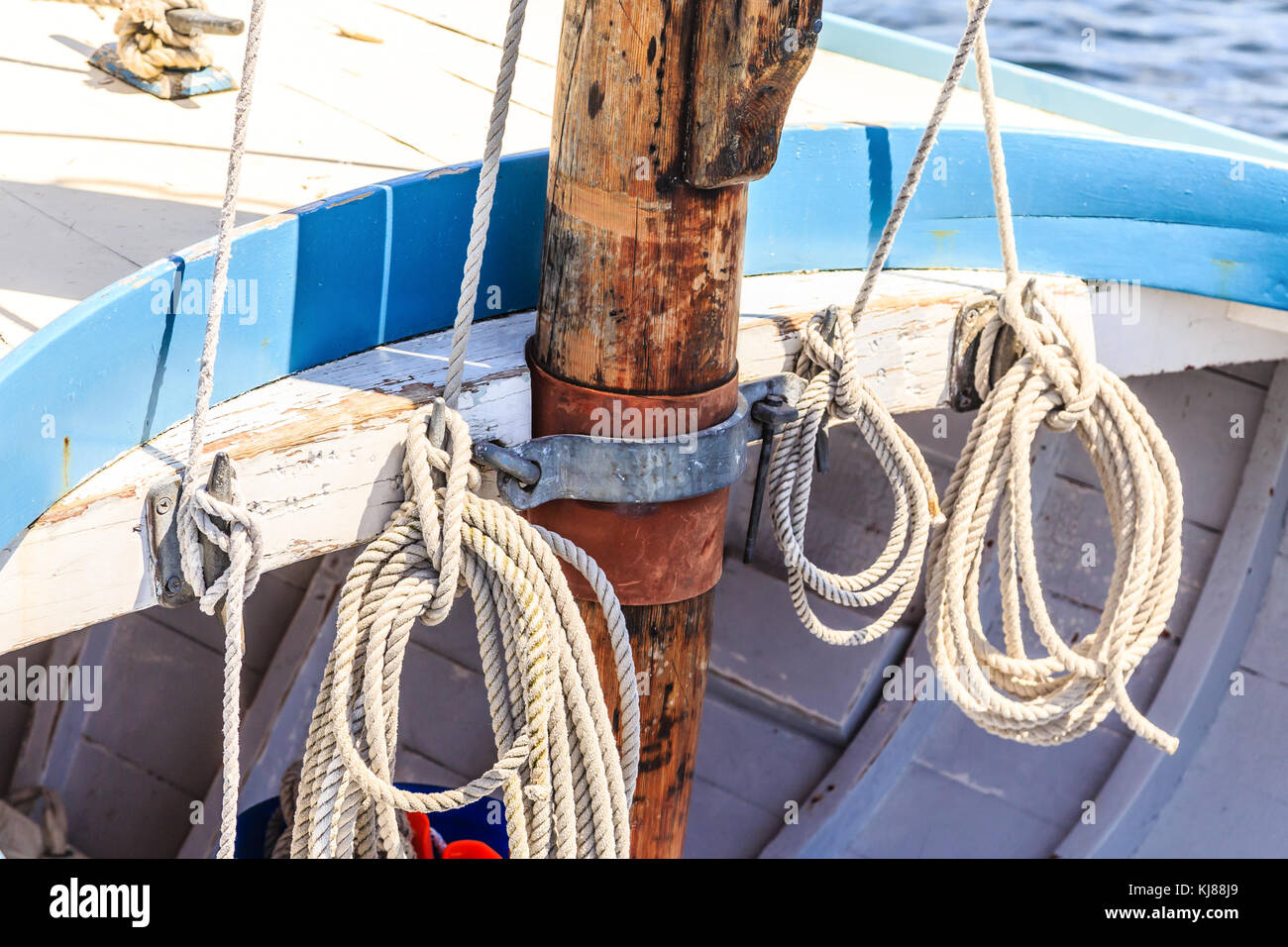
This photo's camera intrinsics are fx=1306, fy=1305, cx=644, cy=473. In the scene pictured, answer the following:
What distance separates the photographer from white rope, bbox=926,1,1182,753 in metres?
1.86

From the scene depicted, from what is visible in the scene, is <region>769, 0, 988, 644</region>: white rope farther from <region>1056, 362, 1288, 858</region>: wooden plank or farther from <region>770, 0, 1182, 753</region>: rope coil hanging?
<region>1056, 362, 1288, 858</region>: wooden plank

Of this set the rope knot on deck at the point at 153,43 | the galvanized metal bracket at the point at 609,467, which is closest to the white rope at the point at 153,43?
the rope knot on deck at the point at 153,43

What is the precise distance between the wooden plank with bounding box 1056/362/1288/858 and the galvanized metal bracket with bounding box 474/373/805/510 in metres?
1.46

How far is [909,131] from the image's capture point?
1972 mm

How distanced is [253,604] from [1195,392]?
2149 millimetres

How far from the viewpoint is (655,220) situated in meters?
1.47

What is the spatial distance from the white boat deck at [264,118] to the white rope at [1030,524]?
652 millimetres

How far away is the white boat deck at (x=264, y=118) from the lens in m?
1.80

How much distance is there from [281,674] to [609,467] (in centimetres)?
173

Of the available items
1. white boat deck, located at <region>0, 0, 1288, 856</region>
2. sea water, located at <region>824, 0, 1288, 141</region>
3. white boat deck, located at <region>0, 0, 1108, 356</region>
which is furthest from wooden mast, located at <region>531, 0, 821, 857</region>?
sea water, located at <region>824, 0, 1288, 141</region>

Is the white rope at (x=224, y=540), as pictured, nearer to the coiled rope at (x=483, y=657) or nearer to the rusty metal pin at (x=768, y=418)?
the coiled rope at (x=483, y=657)

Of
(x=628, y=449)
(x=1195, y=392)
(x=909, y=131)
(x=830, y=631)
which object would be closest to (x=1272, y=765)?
(x=1195, y=392)
